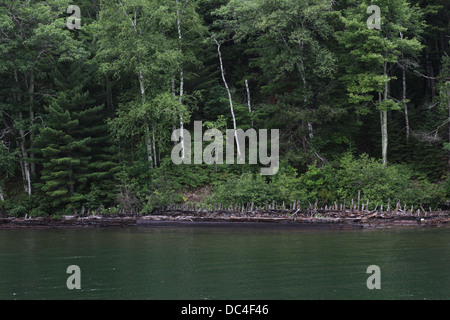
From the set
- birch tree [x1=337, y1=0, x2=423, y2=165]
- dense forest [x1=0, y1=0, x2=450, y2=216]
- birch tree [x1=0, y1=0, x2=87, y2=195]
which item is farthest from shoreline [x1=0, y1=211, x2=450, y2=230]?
birch tree [x1=337, y1=0, x2=423, y2=165]

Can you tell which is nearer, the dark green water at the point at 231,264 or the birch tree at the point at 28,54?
the dark green water at the point at 231,264

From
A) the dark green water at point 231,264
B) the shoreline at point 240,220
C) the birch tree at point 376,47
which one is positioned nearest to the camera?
the dark green water at point 231,264

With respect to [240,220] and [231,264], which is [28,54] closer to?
[240,220]

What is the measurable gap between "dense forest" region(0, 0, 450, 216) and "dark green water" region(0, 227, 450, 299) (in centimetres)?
557

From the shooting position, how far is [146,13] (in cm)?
2802

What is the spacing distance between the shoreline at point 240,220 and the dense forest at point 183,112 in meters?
1.10

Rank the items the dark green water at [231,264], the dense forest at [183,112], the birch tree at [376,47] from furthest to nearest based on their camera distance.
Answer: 1. the birch tree at [376,47]
2. the dense forest at [183,112]
3. the dark green water at [231,264]

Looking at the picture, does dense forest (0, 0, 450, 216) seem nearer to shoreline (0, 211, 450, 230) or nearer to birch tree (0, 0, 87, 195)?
birch tree (0, 0, 87, 195)

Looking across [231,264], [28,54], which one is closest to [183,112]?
[28,54]

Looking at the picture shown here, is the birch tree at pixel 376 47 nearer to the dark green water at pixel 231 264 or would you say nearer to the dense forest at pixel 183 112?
the dense forest at pixel 183 112

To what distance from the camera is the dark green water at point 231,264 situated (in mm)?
10609

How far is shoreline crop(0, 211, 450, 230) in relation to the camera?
73.2ft

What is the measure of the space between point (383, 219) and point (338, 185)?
403 centimetres

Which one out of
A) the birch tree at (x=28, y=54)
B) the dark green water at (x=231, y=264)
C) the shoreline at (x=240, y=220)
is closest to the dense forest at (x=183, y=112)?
the birch tree at (x=28, y=54)
